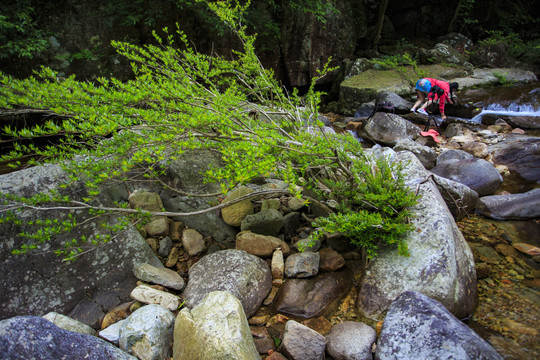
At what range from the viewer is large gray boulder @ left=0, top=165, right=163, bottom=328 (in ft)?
8.77

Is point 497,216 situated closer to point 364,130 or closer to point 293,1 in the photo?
point 364,130

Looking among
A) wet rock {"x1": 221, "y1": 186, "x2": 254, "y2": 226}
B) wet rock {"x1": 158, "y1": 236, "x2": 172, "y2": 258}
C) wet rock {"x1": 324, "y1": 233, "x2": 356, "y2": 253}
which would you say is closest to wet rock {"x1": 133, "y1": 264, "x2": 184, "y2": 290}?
wet rock {"x1": 158, "y1": 236, "x2": 172, "y2": 258}

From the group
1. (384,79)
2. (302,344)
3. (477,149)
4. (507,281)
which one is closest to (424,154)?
(477,149)

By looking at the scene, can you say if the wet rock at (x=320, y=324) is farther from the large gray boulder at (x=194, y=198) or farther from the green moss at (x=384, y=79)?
the green moss at (x=384, y=79)

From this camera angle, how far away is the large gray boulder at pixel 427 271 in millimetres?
2639

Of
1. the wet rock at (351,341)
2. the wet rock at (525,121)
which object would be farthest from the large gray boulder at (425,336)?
the wet rock at (525,121)

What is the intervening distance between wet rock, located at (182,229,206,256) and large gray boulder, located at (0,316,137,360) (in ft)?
4.94

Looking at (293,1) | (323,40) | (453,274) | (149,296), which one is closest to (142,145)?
(149,296)

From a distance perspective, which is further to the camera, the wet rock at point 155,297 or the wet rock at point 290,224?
the wet rock at point 290,224

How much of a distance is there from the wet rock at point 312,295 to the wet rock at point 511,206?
9.27ft

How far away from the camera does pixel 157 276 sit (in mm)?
2934

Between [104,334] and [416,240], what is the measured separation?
9.47 ft

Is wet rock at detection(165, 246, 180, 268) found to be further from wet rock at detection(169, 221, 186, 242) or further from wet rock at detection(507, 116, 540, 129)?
wet rock at detection(507, 116, 540, 129)

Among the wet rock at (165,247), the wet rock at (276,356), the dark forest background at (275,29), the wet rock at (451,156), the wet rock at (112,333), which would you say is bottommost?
the wet rock at (451,156)
